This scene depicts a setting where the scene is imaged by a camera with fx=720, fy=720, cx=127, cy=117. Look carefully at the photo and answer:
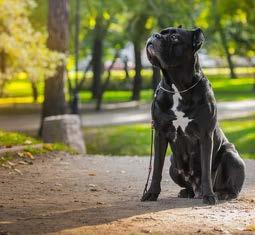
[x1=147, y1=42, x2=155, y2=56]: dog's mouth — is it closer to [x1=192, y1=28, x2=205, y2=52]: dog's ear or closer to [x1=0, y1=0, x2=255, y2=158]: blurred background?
[x1=192, y1=28, x2=205, y2=52]: dog's ear

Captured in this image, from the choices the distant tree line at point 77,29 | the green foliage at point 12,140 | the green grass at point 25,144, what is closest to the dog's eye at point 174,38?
the green grass at point 25,144

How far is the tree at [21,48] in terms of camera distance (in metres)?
20.2

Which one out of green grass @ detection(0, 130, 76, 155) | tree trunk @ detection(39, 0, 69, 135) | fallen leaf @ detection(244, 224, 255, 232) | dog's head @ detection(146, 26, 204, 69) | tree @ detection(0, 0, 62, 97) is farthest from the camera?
tree trunk @ detection(39, 0, 69, 135)

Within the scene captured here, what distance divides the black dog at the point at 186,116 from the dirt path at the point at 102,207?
1.07 ft

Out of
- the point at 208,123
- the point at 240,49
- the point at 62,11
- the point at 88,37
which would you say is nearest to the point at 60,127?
the point at 62,11

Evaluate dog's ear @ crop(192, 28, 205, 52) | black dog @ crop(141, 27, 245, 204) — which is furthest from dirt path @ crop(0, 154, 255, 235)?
dog's ear @ crop(192, 28, 205, 52)

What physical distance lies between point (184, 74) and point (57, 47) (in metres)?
15.3

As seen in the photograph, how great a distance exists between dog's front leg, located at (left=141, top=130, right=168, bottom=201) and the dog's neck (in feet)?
1.99

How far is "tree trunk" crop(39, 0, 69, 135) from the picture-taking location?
2252 cm

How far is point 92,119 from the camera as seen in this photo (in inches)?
1156

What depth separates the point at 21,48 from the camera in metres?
20.5

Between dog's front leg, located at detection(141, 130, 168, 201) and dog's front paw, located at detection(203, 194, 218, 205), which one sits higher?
dog's front leg, located at detection(141, 130, 168, 201)

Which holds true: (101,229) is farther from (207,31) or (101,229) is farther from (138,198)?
(207,31)

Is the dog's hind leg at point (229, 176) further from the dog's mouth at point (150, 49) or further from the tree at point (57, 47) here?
the tree at point (57, 47)
